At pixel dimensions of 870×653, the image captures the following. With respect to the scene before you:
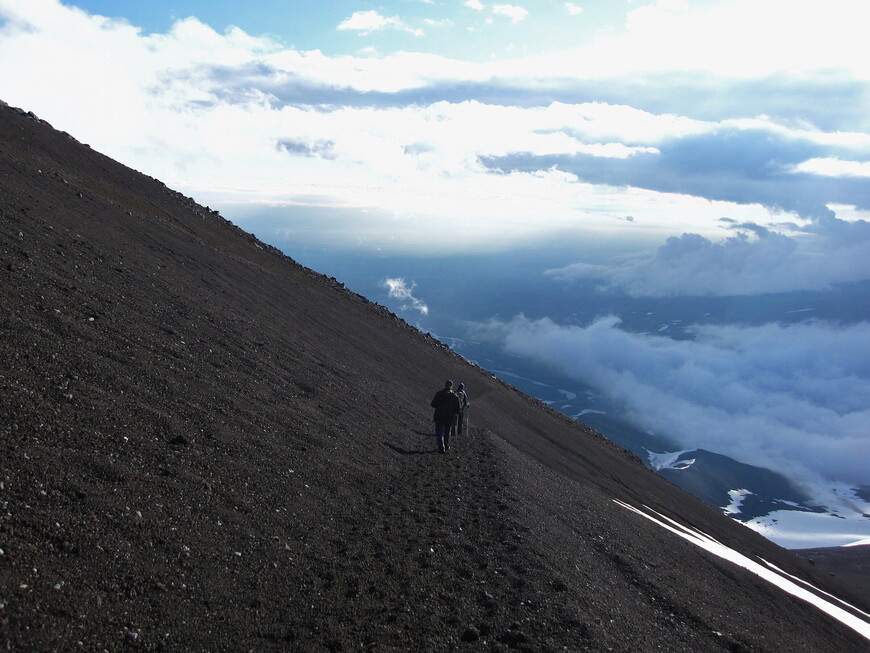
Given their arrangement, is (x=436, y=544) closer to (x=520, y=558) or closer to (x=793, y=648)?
(x=520, y=558)

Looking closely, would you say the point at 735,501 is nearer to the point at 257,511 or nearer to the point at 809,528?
the point at 809,528

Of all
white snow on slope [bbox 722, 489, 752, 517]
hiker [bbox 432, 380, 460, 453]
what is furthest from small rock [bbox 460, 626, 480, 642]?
white snow on slope [bbox 722, 489, 752, 517]

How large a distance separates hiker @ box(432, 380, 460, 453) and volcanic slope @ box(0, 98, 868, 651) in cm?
56

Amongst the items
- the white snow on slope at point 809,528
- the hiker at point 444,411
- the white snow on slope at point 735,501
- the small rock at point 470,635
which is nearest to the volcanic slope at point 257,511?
the small rock at point 470,635

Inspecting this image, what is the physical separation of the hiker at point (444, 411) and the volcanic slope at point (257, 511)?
56cm

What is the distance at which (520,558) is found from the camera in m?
9.35

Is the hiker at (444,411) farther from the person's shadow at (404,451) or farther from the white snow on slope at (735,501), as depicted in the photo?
the white snow on slope at (735,501)

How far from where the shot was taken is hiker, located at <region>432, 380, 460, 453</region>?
16.3 meters

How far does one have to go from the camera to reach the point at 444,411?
1638 centimetres

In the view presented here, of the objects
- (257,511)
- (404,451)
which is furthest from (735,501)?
(257,511)

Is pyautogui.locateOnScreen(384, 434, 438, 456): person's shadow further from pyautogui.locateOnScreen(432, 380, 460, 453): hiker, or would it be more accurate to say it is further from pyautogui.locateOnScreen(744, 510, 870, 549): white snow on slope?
pyautogui.locateOnScreen(744, 510, 870, 549): white snow on slope

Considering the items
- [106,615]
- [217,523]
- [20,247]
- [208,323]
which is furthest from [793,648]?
[20,247]

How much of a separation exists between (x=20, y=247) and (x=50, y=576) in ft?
40.4

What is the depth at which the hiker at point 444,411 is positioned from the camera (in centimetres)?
1630
